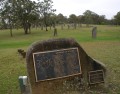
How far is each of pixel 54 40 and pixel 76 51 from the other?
2.89 feet

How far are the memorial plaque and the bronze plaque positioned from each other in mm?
458

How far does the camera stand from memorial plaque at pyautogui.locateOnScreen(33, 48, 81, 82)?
29.0ft

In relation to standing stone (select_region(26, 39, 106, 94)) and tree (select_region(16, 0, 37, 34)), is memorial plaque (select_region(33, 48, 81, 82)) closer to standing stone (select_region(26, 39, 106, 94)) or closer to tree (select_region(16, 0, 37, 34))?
standing stone (select_region(26, 39, 106, 94))

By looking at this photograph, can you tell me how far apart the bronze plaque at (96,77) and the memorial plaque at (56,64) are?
458mm

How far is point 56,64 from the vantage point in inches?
356

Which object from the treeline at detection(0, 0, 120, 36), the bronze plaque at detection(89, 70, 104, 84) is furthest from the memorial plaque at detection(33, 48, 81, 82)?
the treeline at detection(0, 0, 120, 36)

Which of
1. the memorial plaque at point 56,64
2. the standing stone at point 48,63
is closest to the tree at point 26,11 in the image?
the standing stone at point 48,63

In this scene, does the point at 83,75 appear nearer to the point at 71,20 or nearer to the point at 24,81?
the point at 24,81

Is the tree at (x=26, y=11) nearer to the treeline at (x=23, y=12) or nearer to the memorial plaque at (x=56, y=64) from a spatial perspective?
the treeline at (x=23, y=12)

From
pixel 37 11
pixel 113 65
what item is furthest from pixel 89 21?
pixel 113 65

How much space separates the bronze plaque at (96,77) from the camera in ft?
31.0

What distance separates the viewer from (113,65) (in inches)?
532

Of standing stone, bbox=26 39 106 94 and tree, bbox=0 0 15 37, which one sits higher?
tree, bbox=0 0 15 37

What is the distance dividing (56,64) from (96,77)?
154 cm
